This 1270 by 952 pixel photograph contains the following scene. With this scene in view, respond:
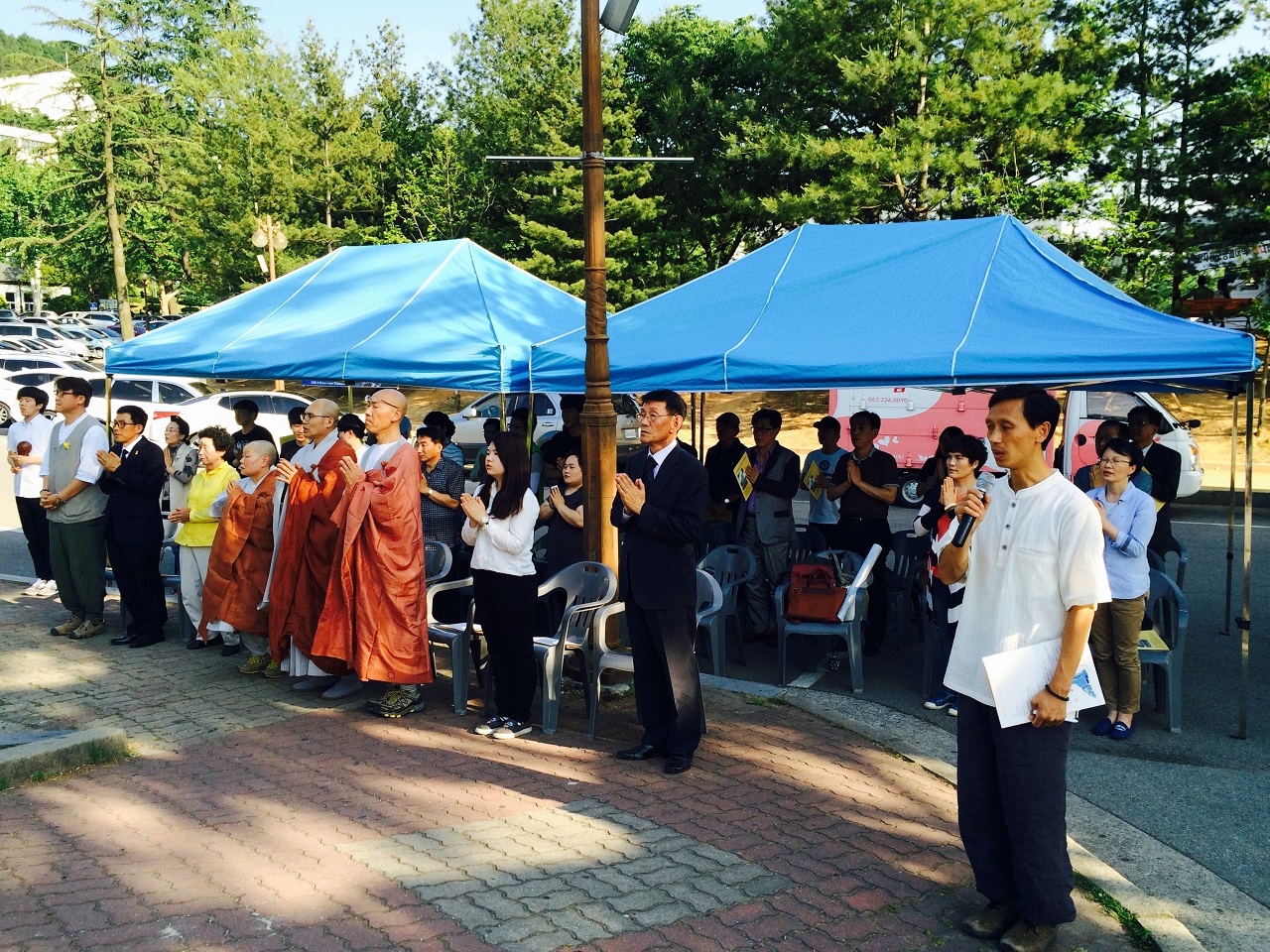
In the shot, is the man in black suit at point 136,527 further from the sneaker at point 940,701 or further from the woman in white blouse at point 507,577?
the sneaker at point 940,701

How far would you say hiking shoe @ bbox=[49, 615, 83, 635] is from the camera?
8375 millimetres

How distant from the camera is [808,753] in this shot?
5723mm

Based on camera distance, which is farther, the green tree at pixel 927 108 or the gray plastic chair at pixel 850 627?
the green tree at pixel 927 108

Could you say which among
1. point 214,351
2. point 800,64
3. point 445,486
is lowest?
point 445,486

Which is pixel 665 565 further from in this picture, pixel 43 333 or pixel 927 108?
pixel 43 333

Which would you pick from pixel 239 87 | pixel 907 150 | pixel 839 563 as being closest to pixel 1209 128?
pixel 907 150

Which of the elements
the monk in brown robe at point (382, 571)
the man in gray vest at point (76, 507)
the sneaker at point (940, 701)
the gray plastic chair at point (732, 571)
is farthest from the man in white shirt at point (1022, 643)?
the man in gray vest at point (76, 507)

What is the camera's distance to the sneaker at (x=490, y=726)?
6023mm

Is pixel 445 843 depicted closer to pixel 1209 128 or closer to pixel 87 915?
pixel 87 915

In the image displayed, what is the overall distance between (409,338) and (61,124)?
91.5 ft

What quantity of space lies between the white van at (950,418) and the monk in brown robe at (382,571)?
10.1m

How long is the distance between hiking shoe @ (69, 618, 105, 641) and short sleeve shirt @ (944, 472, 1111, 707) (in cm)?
704

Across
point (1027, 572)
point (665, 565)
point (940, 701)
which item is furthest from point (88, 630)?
point (1027, 572)

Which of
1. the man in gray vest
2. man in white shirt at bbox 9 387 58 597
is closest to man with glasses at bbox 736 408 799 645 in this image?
the man in gray vest
